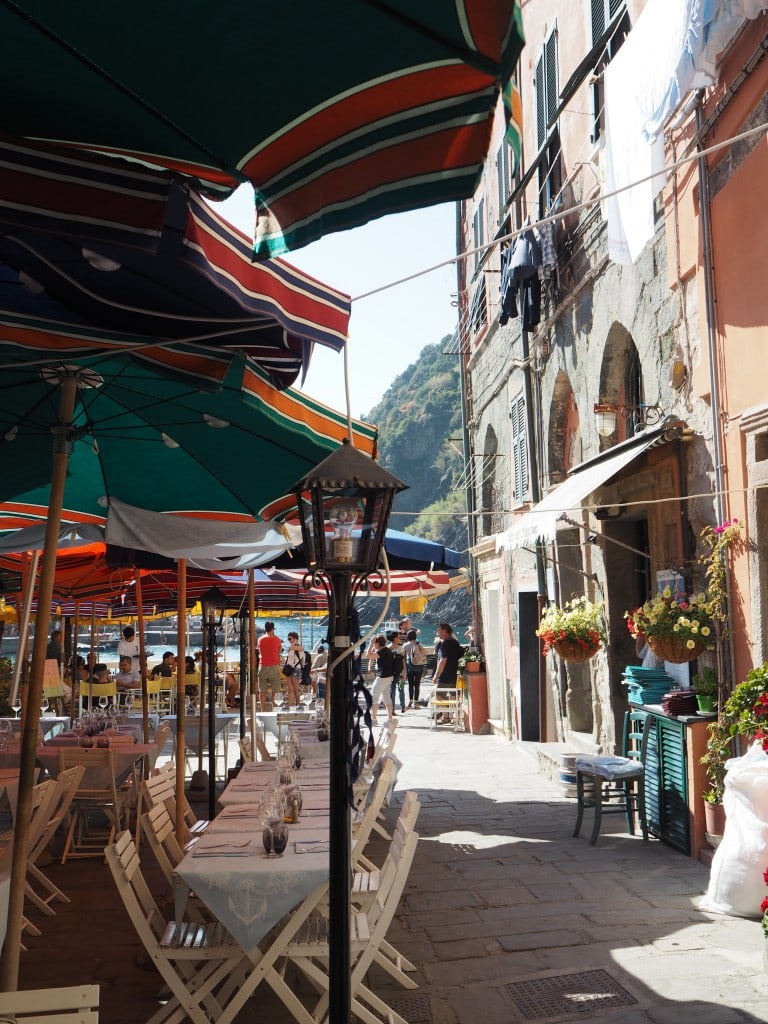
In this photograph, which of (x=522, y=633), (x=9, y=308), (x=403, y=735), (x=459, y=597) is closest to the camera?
(x=9, y=308)

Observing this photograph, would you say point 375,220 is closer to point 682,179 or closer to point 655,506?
point 682,179

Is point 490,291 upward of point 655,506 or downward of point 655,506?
upward

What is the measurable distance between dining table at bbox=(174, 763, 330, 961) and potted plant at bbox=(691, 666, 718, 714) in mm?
3205

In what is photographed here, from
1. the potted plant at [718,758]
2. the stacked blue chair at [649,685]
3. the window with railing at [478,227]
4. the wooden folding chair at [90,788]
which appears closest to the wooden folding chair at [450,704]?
the window with railing at [478,227]

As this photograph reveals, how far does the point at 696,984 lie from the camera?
14.3ft

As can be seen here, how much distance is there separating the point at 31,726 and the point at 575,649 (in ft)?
21.3

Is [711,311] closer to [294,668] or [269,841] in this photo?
[269,841]

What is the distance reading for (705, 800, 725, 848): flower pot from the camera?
6299 millimetres

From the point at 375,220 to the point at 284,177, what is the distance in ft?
0.95

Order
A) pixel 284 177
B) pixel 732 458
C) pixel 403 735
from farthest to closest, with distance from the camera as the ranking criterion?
pixel 403 735
pixel 732 458
pixel 284 177

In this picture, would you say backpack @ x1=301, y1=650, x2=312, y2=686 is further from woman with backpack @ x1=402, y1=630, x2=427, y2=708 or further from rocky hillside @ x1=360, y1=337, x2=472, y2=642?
rocky hillside @ x1=360, y1=337, x2=472, y2=642

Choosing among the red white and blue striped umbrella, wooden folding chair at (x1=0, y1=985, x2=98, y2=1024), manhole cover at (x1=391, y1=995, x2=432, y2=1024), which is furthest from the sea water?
wooden folding chair at (x1=0, y1=985, x2=98, y2=1024)

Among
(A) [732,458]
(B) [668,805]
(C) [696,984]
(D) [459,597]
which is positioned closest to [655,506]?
(A) [732,458]

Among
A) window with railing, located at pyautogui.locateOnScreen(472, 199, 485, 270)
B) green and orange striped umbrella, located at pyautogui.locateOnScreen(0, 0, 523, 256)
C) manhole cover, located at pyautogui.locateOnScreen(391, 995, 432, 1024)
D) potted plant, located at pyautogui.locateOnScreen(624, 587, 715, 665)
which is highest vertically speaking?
window with railing, located at pyautogui.locateOnScreen(472, 199, 485, 270)
